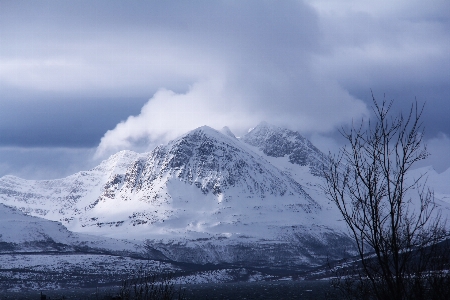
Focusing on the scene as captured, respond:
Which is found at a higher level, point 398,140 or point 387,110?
point 387,110

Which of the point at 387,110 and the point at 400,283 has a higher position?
the point at 387,110

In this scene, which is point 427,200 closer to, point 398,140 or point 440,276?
point 398,140

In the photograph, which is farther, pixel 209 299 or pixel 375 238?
pixel 209 299

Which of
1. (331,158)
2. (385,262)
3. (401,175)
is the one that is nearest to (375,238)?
(385,262)

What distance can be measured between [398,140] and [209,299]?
159 meters

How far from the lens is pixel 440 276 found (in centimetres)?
2278

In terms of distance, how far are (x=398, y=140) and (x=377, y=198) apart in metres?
2.46

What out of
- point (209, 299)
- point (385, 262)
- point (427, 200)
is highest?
point (427, 200)

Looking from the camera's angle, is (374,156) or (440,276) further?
(440,276)

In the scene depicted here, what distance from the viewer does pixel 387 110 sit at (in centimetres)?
2000

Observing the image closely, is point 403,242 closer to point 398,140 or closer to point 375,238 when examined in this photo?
point 375,238


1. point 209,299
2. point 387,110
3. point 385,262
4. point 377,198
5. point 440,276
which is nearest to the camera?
point 385,262

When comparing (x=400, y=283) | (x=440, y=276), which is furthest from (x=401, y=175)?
(x=440, y=276)

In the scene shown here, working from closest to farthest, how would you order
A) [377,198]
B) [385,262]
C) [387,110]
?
[385,262] < [377,198] < [387,110]
